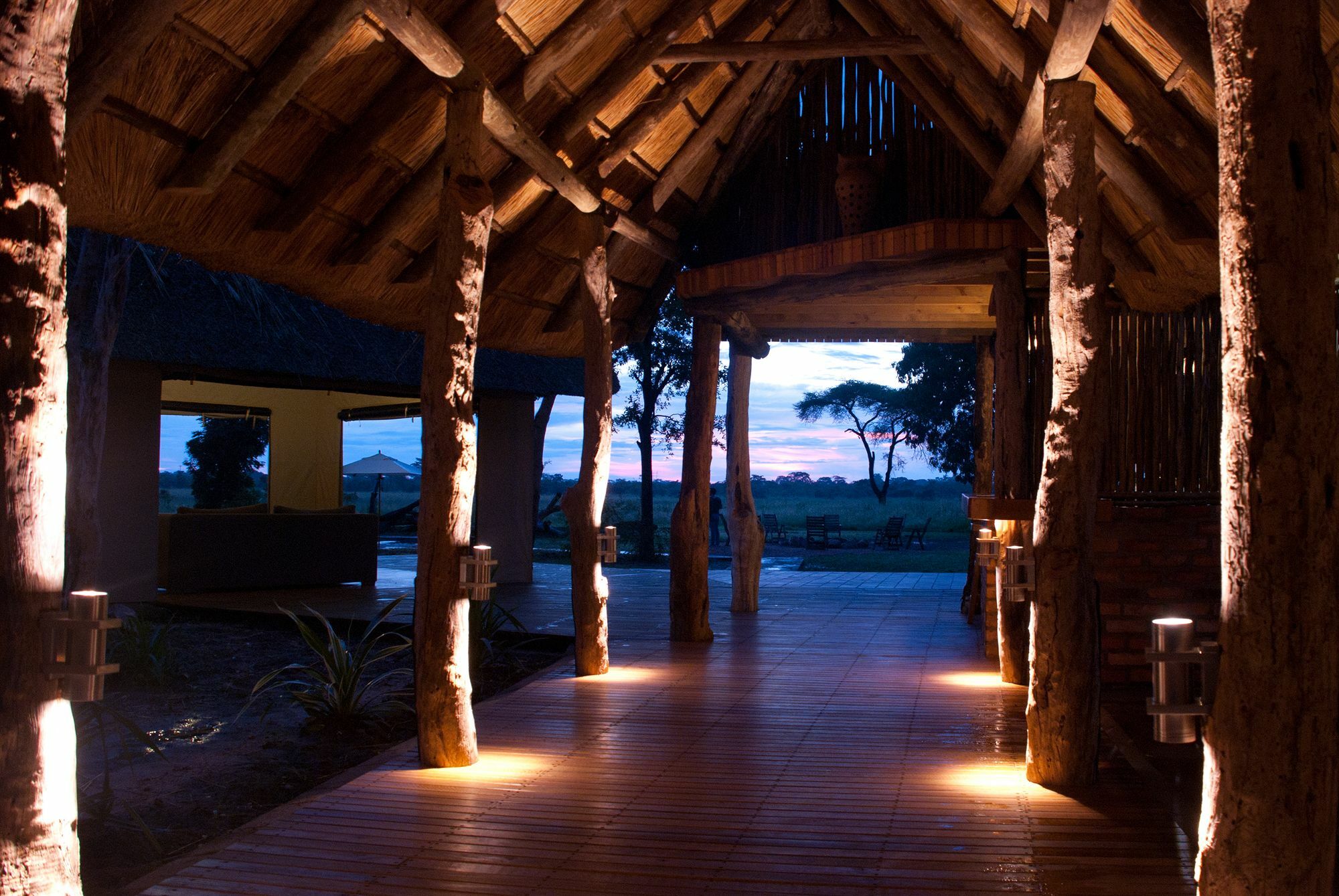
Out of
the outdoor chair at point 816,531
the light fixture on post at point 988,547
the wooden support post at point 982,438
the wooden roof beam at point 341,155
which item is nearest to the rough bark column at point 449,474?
the wooden roof beam at point 341,155

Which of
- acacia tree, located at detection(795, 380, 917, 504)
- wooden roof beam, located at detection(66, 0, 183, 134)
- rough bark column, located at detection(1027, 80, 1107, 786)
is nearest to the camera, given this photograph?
wooden roof beam, located at detection(66, 0, 183, 134)

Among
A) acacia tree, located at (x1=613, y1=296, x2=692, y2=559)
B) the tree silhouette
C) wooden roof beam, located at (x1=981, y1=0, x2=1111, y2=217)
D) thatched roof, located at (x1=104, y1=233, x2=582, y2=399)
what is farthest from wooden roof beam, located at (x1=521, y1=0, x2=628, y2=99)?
the tree silhouette

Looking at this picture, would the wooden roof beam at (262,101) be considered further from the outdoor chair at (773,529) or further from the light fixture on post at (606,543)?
the outdoor chair at (773,529)

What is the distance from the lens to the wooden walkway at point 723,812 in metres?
3.31

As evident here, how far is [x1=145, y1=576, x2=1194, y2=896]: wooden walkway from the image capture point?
331cm

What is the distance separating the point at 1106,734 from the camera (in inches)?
206

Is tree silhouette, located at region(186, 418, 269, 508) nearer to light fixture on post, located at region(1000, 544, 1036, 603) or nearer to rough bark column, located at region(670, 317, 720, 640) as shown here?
rough bark column, located at region(670, 317, 720, 640)

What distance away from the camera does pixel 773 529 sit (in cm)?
2247

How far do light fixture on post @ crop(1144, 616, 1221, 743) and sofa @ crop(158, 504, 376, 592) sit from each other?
1036 cm

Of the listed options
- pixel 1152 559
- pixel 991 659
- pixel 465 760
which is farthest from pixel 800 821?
pixel 991 659

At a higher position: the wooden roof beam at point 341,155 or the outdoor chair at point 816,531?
the wooden roof beam at point 341,155

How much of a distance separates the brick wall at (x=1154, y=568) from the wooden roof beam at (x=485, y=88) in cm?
356

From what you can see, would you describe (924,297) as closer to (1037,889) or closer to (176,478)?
(1037,889)

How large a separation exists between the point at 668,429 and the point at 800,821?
17456mm
